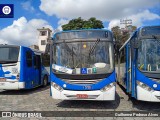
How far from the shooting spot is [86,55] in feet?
31.1

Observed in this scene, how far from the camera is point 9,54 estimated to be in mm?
13250

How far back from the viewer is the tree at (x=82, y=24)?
154ft

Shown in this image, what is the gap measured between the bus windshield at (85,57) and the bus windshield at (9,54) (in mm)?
4155

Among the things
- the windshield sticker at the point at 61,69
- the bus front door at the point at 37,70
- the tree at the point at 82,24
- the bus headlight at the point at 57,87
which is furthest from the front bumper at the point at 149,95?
the tree at the point at 82,24

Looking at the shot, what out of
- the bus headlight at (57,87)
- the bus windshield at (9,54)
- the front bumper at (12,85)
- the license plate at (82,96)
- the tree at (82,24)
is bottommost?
the front bumper at (12,85)

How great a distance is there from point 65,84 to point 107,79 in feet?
4.95

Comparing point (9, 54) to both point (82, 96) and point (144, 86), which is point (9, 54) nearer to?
point (82, 96)

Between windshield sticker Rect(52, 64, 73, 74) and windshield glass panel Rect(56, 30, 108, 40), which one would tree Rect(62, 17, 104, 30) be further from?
windshield sticker Rect(52, 64, 73, 74)

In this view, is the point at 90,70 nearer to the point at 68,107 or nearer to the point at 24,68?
the point at 68,107

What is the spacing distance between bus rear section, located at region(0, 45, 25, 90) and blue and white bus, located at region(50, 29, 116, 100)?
12.6ft

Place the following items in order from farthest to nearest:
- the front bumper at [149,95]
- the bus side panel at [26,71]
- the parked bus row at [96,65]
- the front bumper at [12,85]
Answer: the bus side panel at [26,71] → the front bumper at [12,85] → the parked bus row at [96,65] → the front bumper at [149,95]

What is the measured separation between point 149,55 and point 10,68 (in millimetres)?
7219

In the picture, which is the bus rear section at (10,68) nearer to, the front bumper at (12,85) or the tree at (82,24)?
the front bumper at (12,85)

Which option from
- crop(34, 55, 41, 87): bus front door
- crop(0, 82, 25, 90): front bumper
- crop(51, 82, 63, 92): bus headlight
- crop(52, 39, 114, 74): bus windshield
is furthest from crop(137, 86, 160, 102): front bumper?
crop(34, 55, 41, 87): bus front door
